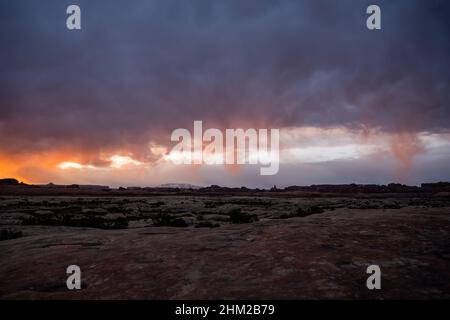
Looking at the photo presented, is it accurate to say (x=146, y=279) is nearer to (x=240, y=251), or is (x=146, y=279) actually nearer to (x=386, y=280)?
(x=240, y=251)

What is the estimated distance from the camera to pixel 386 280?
5.34 m

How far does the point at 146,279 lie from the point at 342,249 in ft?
14.7

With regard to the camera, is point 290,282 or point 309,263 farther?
point 309,263

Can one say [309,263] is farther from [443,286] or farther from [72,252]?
[72,252]

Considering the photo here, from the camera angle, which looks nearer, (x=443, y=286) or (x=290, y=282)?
(x=443, y=286)

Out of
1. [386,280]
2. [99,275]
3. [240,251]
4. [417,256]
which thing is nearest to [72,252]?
[99,275]
